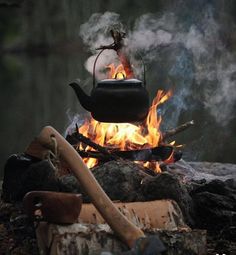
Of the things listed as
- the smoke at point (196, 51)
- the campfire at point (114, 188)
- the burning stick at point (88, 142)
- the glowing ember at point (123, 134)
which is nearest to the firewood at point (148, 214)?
the campfire at point (114, 188)

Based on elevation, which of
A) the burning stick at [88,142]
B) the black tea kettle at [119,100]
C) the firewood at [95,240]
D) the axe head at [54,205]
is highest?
the black tea kettle at [119,100]

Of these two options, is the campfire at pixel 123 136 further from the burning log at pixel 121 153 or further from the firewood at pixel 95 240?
the firewood at pixel 95 240

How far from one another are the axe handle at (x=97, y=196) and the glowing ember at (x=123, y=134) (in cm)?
141

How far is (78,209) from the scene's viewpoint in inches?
138

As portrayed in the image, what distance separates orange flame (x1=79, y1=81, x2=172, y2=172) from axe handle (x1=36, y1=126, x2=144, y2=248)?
1.41m

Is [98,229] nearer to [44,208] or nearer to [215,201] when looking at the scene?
[44,208]

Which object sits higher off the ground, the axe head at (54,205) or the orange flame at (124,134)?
the orange flame at (124,134)

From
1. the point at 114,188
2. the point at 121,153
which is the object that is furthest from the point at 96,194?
the point at 121,153

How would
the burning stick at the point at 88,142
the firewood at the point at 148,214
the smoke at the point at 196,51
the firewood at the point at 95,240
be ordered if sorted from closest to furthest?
the firewood at the point at 95,240 → the firewood at the point at 148,214 → the burning stick at the point at 88,142 → the smoke at the point at 196,51

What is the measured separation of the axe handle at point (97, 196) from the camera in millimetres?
3416

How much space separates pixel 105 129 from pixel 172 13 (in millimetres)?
5386

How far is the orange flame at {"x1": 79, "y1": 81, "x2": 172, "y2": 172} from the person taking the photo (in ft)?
16.5

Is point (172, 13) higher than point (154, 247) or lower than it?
higher

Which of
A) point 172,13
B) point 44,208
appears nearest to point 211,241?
point 44,208
